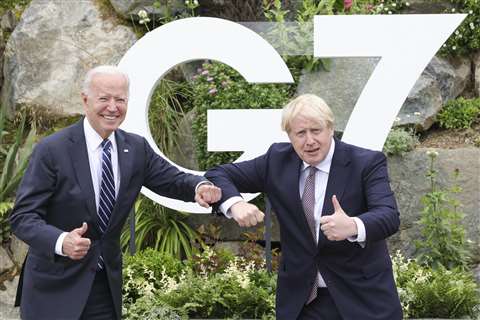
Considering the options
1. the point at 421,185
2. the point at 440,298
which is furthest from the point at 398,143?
the point at 440,298

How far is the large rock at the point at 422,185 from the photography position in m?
7.28

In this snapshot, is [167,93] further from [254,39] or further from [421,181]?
[421,181]

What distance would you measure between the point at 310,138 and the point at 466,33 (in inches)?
215

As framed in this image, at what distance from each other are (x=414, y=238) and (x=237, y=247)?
5.06ft

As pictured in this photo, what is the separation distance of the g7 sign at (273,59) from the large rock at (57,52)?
1.59 meters

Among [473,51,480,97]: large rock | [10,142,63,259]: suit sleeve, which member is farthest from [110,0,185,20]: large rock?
[10,142,63,259]: suit sleeve

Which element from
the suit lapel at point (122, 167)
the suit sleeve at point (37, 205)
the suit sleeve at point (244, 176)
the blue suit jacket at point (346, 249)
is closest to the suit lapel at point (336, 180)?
the blue suit jacket at point (346, 249)

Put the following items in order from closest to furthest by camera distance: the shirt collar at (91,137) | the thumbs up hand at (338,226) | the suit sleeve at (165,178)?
the thumbs up hand at (338,226) < the shirt collar at (91,137) < the suit sleeve at (165,178)

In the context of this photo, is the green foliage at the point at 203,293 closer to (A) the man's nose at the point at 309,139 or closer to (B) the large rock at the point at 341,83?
(B) the large rock at the point at 341,83

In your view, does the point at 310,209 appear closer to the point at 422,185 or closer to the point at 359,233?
the point at 359,233

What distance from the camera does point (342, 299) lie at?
369 centimetres

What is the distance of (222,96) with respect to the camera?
7.66 m

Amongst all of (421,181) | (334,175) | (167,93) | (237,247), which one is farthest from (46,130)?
(334,175)

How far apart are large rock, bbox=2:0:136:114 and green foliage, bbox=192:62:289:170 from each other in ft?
3.82
